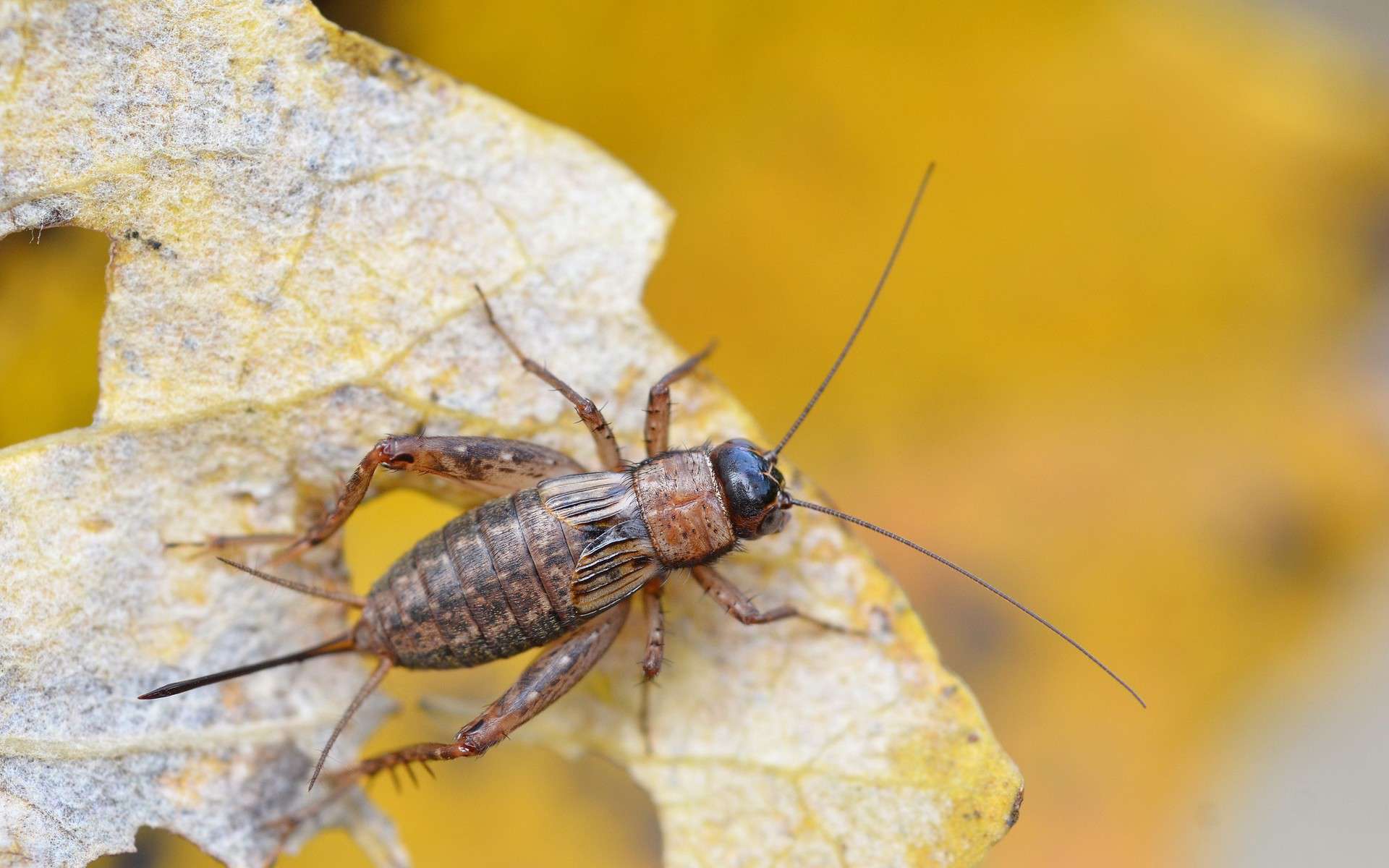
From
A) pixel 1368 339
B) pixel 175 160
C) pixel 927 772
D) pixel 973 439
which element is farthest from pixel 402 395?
pixel 1368 339

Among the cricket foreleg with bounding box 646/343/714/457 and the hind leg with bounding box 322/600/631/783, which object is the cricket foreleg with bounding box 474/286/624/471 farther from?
the hind leg with bounding box 322/600/631/783

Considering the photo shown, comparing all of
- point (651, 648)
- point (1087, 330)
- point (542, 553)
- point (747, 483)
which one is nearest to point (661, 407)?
point (747, 483)

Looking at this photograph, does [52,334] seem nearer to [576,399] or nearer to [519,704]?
[576,399]

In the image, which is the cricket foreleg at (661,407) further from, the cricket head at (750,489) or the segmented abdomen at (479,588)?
the segmented abdomen at (479,588)

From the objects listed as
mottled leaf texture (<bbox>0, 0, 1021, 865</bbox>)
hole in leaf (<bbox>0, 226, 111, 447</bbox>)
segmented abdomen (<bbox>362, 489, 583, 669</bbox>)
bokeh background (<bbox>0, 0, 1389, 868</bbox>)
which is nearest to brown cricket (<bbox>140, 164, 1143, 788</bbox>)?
segmented abdomen (<bbox>362, 489, 583, 669</bbox>)

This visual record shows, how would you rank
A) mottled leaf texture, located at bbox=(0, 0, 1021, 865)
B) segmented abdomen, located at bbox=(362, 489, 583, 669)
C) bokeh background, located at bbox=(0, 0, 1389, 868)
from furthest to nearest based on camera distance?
bokeh background, located at bbox=(0, 0, 1389, 868) < segmented abdomen, located at bbox=(362, 489, 583, 669) < mottled leaf texture, located at bbox=(0, 0, 1021, 865)

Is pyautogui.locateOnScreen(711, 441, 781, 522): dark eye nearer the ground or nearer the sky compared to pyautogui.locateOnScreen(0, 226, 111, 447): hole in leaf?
nearer the sky

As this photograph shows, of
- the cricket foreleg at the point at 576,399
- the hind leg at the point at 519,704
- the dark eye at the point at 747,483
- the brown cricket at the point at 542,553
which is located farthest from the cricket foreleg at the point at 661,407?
the hind leg at the point at 519,704
